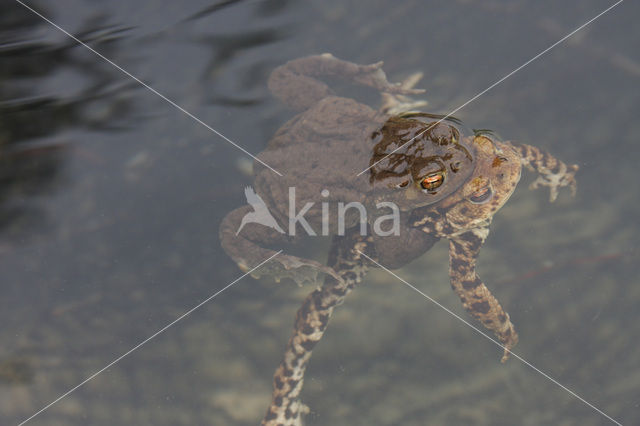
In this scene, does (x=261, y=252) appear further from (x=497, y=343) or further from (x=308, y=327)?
(x=497, y=343)

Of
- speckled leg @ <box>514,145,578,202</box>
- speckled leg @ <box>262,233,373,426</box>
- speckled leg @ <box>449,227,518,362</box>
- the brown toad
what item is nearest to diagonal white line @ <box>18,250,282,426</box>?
the brown toad

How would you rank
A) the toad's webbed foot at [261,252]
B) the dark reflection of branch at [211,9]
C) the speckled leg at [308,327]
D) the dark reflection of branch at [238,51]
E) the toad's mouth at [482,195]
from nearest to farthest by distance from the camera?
the toad's mouth at [482,195] < the toad's webbed foot at [261,252] < the speckled leg at [308,327] < the dark reflection of branch at [238,51] < the dark reflection of branch at [211,9]

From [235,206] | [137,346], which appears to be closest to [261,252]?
[235,206]

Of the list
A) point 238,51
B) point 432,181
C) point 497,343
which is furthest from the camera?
point 238,51

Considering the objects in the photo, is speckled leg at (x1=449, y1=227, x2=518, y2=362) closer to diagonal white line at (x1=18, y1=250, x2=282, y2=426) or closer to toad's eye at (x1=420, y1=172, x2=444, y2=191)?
toad's eye at (x1=420, y1=172, x2=444, y2=191)

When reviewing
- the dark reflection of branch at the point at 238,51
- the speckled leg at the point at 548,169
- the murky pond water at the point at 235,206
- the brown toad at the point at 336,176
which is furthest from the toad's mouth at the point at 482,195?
the dark reflection of branch at the point at 238,51

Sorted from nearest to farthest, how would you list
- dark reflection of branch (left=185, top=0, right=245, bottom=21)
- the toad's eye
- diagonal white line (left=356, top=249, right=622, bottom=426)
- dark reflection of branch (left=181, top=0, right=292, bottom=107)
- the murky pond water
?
the toad's eye, diagonal white line (left=356, top=249, right=622, bottom=426), the murky pond water, dark reflection of branch (left=181, top=0, right=292, bottom=107), dark reflection of branch (left=185, top=0, right=245, bottom=21)

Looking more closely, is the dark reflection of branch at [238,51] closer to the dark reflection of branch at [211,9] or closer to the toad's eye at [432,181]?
the dark reflection of branch at [211,9]
